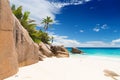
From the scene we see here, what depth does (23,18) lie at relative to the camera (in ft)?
59.6

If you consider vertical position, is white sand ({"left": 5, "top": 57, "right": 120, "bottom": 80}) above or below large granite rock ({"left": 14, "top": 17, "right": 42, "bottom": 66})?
below

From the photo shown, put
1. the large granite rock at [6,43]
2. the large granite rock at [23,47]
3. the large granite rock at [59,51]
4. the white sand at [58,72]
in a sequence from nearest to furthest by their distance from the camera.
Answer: the large granite rock at [6,43] → the white sand at [58,72] → the large granite rock at [23,47] → the large granite rock at [59,51]

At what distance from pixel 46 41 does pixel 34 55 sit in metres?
20.1

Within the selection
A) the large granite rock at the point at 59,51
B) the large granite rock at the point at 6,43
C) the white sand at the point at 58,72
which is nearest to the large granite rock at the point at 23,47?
the white sand at the point at 58,72

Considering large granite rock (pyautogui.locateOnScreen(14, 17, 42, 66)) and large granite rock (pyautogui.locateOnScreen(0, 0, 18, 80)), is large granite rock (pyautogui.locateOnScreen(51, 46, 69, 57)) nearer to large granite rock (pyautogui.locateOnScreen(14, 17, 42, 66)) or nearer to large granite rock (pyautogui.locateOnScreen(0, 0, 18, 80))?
large granite rock (pyautogui.locateOnScreen(14, 17, 42, 66))

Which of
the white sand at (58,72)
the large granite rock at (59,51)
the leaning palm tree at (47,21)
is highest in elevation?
the leaning palm tree at (47,21)

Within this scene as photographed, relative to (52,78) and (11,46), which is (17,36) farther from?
(52,78)

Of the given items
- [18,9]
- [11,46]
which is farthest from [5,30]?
[18,9]

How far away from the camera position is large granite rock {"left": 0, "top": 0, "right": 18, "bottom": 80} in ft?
24.4

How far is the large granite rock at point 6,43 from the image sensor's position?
7445 millimetres

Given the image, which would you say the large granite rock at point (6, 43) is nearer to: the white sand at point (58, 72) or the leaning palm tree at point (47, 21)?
the white sand at point (58, 72)

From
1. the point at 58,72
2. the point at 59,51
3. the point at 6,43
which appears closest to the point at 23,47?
the point at 58,72

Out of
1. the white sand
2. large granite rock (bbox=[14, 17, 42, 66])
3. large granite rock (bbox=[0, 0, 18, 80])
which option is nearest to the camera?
large granite rock (bbox=[0, 0, 18, 80])

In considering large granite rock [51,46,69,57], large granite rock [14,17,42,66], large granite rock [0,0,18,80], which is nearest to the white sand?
large granite rock [0,0,18,80]
